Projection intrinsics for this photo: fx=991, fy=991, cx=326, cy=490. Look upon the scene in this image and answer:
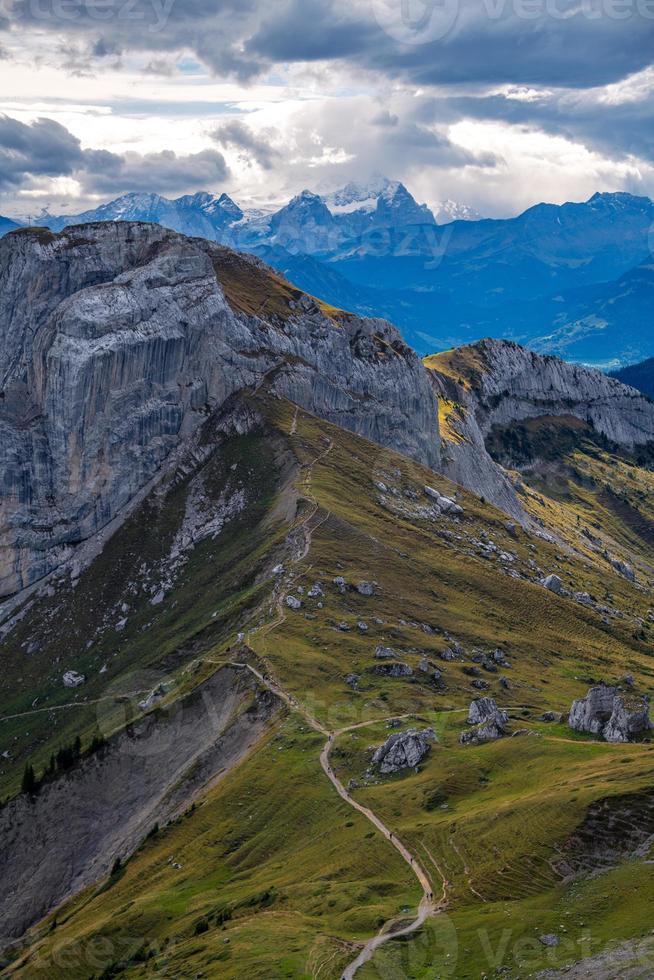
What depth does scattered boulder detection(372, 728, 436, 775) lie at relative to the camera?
123 meters

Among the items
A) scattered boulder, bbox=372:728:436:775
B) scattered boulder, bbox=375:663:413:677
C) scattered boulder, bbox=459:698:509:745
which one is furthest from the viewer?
scattered boulder, bbox=375:663:413:677

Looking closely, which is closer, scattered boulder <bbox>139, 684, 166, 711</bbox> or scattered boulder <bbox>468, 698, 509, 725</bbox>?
scattered boulder <bbox>468, 698, 509, 725</bbox>

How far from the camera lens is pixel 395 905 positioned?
8762cm

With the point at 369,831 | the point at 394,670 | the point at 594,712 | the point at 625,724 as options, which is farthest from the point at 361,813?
the point at 394,670

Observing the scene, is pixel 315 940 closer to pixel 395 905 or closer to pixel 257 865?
pixel 395 905

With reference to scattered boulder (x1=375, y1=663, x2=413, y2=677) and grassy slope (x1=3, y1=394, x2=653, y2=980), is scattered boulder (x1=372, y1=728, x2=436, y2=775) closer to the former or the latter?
grassy slope (x1=3, y1=394, x2=653, y2=980)

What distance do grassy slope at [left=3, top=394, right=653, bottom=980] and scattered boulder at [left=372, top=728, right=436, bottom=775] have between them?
2.34m

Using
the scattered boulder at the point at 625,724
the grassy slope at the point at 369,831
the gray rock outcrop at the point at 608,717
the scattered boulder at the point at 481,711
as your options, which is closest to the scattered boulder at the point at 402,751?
the grassy slope at the point at 369,831

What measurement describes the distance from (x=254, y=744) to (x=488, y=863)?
55.7m

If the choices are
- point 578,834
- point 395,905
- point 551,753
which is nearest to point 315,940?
point 395,905

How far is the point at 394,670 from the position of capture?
154 meters

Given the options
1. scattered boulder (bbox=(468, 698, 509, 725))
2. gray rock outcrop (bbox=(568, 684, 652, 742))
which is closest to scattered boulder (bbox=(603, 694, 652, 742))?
gray rock outcrop (bbox=(568, 684, 652, 742))

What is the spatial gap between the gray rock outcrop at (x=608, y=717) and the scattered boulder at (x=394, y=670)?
3294 cm

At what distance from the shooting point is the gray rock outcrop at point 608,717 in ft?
390
